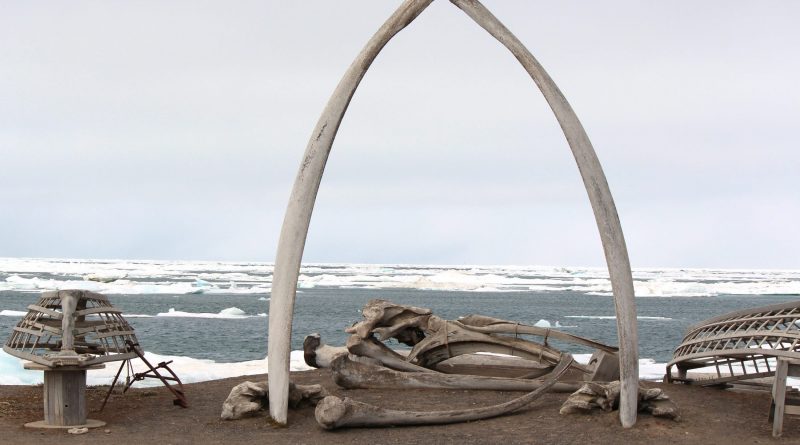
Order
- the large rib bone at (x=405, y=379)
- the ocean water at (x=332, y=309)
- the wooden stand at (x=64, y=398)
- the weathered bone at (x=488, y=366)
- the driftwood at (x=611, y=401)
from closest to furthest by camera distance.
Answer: the wooden stand at (x=64, y=398) → the driftwood at (x=611, y=401) → the large rib bone at (x=405, y=379) → the weathered bone at (x=488, y=366) → the ocean water at (x=332, y=309)

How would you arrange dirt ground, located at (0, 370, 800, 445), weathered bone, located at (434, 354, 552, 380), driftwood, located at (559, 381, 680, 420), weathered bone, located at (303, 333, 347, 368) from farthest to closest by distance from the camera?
weathered bone, located at (303, 333, 347, 368) → weathered bone, located at (434, 354, 552, 380) → driftwood, located at (559, 381, 680, 420) → dirt ground, located at (0, 370, 800, 445)

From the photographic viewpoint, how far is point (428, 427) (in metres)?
12.4

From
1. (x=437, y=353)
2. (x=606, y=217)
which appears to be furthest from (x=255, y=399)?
(x=606, y=217)

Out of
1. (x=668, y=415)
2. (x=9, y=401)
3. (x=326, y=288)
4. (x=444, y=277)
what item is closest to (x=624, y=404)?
(x=668, y=415)

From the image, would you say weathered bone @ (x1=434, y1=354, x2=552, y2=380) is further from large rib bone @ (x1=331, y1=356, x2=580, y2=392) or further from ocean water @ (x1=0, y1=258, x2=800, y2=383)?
ocean water @ (x1=0, y1=258, x2=800, y2=383)

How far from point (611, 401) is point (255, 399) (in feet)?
14.5

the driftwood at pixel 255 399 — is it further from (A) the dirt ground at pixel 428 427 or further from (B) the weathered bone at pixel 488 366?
(B) the weathered bone at pixel 488 366

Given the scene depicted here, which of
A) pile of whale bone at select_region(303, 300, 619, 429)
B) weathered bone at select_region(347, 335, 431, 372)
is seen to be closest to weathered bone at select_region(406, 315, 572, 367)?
pile of whale bone at select_region(303, 300, 619, 429)

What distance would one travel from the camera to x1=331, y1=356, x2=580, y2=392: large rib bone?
569 inches

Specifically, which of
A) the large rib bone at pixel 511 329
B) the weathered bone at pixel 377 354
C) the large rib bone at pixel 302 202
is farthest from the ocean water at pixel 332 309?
the large rib bone at pixel 302 202

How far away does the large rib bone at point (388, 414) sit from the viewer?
12008 mm

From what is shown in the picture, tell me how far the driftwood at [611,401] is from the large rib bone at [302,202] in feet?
11.9

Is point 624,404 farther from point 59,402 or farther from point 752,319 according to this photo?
point 59,402

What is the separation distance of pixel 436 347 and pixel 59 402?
17.3 feet
